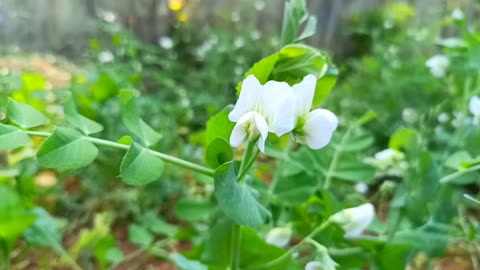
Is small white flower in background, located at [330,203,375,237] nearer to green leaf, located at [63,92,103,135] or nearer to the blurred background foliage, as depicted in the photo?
the blurred background foliage

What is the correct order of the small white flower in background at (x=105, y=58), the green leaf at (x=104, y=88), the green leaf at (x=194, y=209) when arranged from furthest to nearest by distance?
the small white flower in background at (x=105, y=58)
the green leaf at (x=104, y=88)
the green leaf at (x=194, y=209)

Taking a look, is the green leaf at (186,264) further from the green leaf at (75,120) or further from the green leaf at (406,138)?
the green leaf at (406,138)

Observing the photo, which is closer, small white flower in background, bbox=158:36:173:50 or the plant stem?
the plant stem

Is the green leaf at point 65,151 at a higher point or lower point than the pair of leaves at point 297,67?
lower

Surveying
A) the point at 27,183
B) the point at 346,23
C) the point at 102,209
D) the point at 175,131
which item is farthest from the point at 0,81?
the point at 346,23

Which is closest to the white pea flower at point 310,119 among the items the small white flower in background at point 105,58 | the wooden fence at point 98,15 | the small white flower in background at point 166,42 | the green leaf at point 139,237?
Answer: the green leaf at point 139,237

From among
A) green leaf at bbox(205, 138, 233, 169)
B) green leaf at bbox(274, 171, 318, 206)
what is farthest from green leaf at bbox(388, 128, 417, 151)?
green leaf at bbox(205, 138, 233, 169)

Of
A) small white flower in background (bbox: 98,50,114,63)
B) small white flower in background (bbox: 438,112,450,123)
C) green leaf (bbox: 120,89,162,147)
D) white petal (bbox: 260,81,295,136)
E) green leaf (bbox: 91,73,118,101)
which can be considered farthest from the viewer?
small white flower in background (bbox: 98,50,114,63)

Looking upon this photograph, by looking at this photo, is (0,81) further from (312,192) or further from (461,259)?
(461,259)
